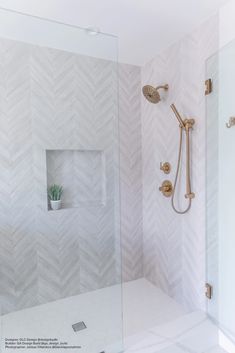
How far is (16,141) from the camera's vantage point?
1.74 m

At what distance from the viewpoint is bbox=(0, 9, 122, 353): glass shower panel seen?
167cm

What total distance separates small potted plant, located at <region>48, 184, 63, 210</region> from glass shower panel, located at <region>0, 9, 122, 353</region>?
3cm

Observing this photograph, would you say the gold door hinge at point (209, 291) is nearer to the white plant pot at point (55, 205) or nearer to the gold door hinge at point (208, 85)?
the white plant pot at point (55, 205)

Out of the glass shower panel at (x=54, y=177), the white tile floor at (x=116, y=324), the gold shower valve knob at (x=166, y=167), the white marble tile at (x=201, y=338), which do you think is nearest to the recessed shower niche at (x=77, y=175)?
the glass shower panel at (x=54, y=177)

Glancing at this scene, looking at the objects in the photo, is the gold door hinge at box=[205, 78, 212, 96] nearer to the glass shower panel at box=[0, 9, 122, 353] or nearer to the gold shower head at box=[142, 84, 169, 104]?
the gold shower head at box=[142, 84, 169, 104]

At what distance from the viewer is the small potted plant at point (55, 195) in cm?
180

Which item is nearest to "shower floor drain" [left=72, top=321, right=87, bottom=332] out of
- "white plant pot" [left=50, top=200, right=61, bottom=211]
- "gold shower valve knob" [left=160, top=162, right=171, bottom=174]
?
"white plant pot" [left=50, top=200, right=61, bottom=211]

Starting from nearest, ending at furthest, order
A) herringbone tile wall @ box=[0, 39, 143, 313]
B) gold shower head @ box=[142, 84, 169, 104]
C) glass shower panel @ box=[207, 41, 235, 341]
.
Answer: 1. glass shower panel @ box=[207, 41, 235, 341]
2. herringbone tile wall @ box=[0, 39, 143, 313]
3. gold shower head @ box=[142, 84, 169, 104]

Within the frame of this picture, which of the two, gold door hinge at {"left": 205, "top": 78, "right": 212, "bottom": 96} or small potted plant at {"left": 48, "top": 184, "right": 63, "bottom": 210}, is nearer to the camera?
gold door hinge at {"left": 205, "top": 78, "right": 212, "bottom": 96}

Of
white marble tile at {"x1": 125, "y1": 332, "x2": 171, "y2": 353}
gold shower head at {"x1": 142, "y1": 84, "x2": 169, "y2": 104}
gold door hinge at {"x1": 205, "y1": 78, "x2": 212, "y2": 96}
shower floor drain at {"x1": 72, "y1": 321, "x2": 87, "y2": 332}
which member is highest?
gold shower head at {"x1": 142, "y1": 84, "x2": 169, "y2": 104}

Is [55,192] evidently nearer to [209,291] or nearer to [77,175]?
[77,175]

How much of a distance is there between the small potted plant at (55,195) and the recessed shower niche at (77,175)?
30 millimetres

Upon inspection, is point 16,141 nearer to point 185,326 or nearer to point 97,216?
point 97,216

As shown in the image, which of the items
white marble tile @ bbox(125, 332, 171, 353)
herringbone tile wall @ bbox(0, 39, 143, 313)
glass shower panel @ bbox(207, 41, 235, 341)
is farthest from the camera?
herringbone tile wall @ bbox(0, 39, 143, 313)
